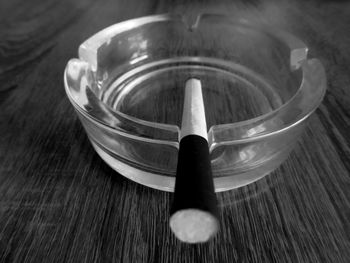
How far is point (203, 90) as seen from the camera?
0.61 metres

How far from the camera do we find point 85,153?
1.52 ft

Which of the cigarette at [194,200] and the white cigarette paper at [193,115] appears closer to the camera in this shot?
the cigarette at [194,200]

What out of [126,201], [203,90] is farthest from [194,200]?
[203,90]

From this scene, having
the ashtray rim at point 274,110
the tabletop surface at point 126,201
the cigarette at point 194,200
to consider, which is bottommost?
the tabletop surface at point 126,201

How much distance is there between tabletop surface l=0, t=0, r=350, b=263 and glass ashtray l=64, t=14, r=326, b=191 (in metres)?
0.03

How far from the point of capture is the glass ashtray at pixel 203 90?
38 centimetres

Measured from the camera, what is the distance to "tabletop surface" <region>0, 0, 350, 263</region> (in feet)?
1.12

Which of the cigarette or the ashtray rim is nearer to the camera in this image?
the cigarette

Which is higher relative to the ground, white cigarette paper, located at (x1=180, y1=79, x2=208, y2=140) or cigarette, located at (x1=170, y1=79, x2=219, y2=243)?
cigarette, located at (x1=170, y1=79, x2=219, y2=243)

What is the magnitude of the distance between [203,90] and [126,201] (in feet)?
0.97

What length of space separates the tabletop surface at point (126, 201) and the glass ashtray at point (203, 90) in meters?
0.03

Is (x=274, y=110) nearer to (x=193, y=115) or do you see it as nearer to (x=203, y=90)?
(x=193, y=115)

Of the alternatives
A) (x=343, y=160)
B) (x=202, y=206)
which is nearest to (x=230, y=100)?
(x=343, y=160)

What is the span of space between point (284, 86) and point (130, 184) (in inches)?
13.7
